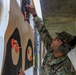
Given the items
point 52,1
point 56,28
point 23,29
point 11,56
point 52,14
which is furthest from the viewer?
point 56,28

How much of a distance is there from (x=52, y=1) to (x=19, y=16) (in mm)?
2048

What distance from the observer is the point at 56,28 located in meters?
6.33

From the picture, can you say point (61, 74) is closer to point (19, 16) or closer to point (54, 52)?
point (54, 52)

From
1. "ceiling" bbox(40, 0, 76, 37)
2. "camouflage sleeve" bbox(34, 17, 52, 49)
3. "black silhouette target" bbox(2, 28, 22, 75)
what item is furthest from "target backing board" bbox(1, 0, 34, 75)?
"ceiling" bbox(40, 0, 76, 37)

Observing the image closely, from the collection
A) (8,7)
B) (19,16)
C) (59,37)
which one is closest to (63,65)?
(59,37)

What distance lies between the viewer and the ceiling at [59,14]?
4254 millimetres

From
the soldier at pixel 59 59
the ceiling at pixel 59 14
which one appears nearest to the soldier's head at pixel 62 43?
the soldier at pixel 59 59

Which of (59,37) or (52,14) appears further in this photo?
(52,14)

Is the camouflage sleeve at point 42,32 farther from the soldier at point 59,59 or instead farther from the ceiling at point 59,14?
the ceiling at point 59,14

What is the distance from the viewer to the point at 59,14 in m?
5.32

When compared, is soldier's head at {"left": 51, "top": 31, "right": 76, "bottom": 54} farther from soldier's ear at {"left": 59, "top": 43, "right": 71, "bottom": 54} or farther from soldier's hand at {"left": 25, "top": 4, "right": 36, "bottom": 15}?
soldier's hand at {"left": 25, "top": 4, "right": 36, "bottom": 15}

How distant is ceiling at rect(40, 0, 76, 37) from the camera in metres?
4.25

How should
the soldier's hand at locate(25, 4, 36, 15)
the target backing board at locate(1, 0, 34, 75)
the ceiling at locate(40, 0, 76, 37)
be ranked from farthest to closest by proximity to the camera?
the ceiling at locate(40, 0, 76, 37), the soldier's hand at locate(25, 4, 36, 15), the target backing board at locate(1, 0, 34, 75)

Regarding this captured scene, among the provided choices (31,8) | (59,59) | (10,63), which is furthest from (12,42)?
(31,8)
